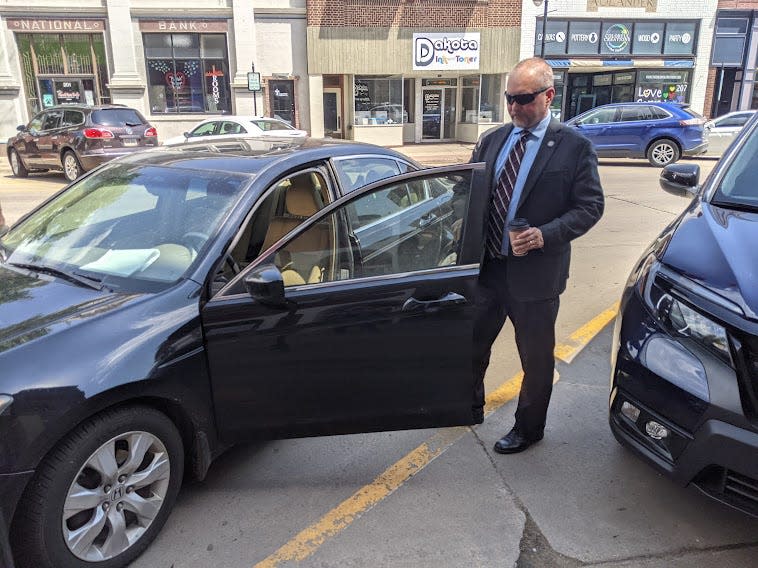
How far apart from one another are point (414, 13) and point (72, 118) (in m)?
13.1

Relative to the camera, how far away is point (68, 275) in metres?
2.77

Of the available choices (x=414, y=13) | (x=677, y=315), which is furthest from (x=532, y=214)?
(x=414, y=13)

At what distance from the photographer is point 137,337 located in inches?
92.7

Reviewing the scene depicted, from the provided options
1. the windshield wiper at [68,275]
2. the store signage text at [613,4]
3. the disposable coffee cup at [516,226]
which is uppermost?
the store signage text at [613,4]

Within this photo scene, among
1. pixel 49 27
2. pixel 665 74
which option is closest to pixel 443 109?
pixel 665 74

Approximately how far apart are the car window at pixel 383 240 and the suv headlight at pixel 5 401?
1102mm

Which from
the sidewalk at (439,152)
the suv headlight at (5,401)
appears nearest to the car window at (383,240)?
the suv headlight at (5,401)

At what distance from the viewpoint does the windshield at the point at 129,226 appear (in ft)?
9.11

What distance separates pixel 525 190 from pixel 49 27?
2179cm

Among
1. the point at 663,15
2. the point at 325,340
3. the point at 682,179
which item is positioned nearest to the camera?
the point at 325,340

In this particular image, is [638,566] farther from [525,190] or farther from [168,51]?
[168,51]

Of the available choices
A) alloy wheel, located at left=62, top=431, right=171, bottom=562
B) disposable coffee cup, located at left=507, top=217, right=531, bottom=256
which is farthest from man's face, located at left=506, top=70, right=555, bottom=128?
alloy wheel, located at left=62, top=431, right=171, bottom=562

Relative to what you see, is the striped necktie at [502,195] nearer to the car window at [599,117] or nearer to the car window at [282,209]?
the car window at [282,209]

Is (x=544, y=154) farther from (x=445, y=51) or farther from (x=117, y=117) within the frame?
(x=445, y=51)
